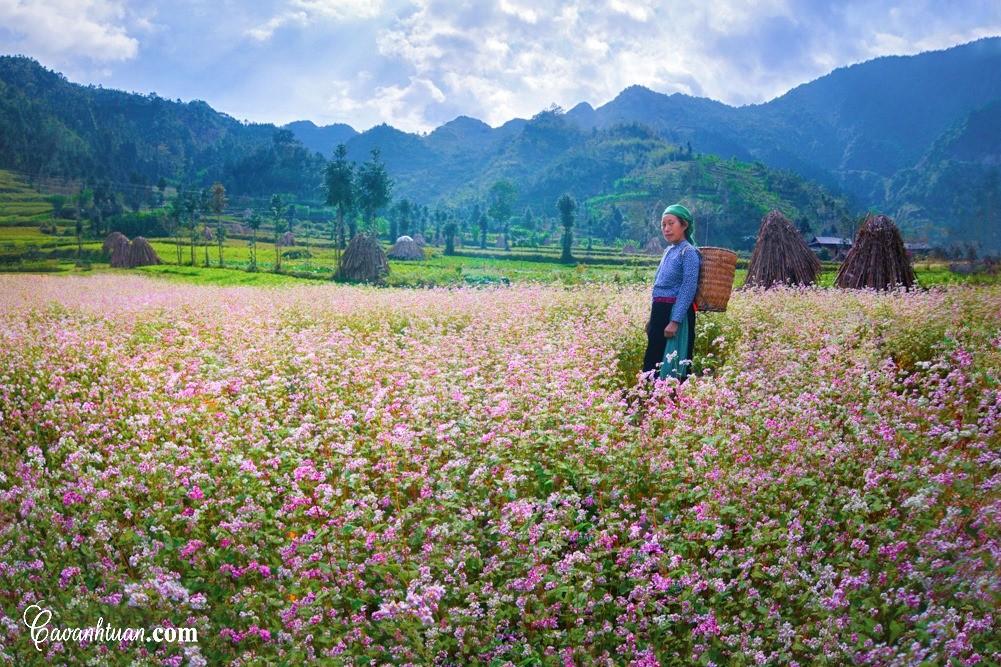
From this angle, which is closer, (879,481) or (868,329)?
(879,481)

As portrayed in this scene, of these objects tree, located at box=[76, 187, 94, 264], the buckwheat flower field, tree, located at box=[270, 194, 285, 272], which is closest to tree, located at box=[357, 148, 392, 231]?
tree, located at box=[270, 194, 285, 272]

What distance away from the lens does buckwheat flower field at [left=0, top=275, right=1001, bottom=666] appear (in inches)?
123

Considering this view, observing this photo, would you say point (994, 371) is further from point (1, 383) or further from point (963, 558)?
point (1, 383)

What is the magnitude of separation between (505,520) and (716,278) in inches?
216

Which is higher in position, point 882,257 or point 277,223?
point 277,223

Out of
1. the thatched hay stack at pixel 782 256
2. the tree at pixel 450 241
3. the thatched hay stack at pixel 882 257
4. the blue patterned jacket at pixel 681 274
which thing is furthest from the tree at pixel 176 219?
the blue patterned jacket at pixel 681 274

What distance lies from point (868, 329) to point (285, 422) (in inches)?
315

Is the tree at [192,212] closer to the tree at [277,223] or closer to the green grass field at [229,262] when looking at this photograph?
the green grass field at [229,262]

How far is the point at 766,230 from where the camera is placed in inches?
914

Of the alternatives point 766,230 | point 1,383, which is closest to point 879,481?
point 1,383

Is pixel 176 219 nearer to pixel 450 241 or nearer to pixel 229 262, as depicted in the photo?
pixel 229 262

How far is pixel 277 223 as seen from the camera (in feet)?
199

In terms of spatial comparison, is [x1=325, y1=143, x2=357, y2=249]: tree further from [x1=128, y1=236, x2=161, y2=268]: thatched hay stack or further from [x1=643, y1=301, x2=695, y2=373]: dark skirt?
[x1=643, y1=301, x2=695, y2=373]: dark skirt

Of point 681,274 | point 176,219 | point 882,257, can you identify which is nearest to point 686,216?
point 681,274
